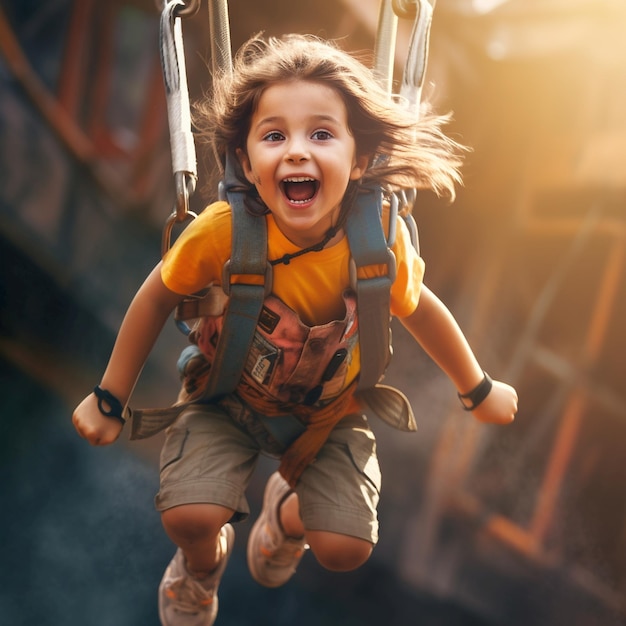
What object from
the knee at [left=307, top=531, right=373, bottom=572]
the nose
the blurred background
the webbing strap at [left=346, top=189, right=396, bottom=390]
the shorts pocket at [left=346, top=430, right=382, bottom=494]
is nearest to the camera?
the nose

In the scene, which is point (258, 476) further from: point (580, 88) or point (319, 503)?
point (319, 503)

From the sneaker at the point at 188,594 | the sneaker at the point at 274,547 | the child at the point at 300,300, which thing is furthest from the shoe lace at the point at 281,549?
the child at the point at 300,300

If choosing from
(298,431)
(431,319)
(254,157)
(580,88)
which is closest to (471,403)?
(431,319)

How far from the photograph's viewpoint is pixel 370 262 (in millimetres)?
1267

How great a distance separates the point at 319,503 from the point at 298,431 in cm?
13

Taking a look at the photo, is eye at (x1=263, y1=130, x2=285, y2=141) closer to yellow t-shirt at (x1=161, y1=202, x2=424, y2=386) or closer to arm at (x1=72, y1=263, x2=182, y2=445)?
yellow t-shirt at (x1=161, y1=202, x2=424, y2=386)

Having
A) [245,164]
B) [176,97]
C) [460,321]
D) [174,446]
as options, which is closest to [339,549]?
[174,446]

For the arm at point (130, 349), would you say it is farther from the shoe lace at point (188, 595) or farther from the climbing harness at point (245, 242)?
the shoe lace at point (188, 595)

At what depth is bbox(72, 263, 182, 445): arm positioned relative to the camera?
52.7 inches

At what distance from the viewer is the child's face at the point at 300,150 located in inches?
46.4

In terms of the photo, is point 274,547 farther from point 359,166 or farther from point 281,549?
point 359,166

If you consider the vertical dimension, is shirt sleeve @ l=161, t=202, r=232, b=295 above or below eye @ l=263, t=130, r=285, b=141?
below

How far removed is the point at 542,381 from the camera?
13.6 ft

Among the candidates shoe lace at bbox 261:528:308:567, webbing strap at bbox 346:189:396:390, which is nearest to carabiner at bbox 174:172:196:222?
webbing strap at bbox 346:189:396:390
